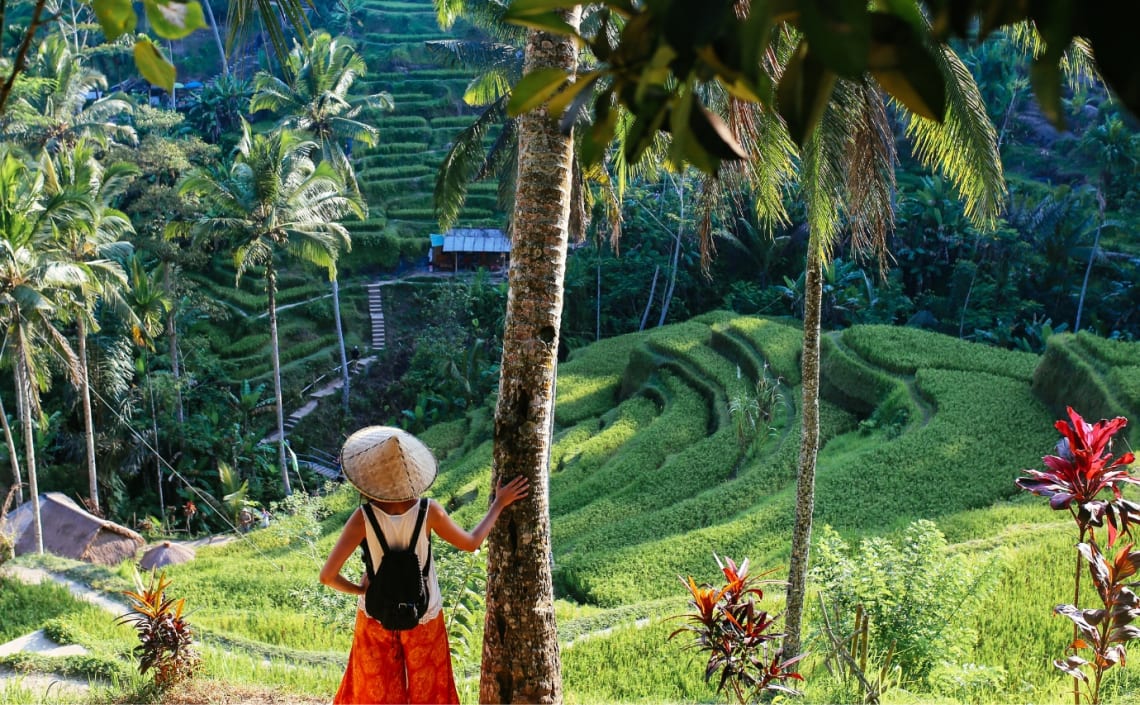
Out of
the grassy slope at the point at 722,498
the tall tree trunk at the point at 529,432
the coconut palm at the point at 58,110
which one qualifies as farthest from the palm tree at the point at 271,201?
the tall tree trunk at the point at 529,432

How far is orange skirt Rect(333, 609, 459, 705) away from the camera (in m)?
2.95

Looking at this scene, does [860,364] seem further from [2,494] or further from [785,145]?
[2,494]

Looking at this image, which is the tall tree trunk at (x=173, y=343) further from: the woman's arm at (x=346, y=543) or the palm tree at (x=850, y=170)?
the woman's arm at (x=346, y=543)

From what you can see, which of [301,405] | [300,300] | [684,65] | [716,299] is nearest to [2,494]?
[301,405]

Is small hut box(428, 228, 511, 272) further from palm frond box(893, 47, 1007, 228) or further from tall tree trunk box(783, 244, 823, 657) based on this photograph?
palm frond box(893, 47, 1007, 228)

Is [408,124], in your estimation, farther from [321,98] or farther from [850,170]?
[850,170]

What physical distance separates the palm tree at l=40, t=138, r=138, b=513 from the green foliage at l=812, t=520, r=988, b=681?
10311 mm

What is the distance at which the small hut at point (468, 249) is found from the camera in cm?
2353

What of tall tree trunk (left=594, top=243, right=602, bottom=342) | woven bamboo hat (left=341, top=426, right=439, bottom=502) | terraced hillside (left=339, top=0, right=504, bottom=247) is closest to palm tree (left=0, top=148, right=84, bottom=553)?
woven bamboo hat (left=341, top=426, right=439, bottom=502)

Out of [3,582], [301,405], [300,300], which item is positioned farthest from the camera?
[300,300]

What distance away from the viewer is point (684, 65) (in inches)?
31.3

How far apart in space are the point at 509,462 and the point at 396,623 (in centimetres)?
62

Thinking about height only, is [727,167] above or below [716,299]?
above

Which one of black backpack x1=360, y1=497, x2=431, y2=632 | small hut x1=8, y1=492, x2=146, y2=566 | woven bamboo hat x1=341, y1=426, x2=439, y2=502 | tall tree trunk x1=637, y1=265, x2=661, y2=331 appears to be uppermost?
woven bamboo hat x1=341, y1=426, x2=439, y2=502
